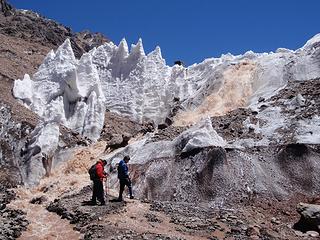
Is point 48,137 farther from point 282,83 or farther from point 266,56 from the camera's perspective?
point 266,56

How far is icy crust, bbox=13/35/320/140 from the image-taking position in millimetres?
32469

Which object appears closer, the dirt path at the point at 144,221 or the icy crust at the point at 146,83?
the dirt path at the point at 144,221

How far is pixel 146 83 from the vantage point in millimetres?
44875

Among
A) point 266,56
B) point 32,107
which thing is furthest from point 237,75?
point 32,107

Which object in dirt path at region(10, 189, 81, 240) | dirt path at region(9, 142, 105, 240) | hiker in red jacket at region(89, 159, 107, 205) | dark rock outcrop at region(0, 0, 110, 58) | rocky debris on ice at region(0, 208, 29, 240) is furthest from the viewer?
dark rock outcrop at region(0, 0, 110, 58)

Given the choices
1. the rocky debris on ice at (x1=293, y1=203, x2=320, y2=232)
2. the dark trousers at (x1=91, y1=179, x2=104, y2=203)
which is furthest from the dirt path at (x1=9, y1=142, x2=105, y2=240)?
the rocky debris on ice at (x1=293, y1=203, x2=320, y2=232)

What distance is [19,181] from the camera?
2725 cm

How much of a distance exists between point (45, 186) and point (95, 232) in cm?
970

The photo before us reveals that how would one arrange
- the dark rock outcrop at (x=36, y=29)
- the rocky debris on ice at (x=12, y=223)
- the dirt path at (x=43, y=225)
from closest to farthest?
the rocky debris on ice at (x=12, y=223)
the dirt path at (x=43, y=225)
the dark rock outcrop at (x=36, y=29)

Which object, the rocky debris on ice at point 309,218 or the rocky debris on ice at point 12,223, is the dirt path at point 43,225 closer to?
the rocky debris on ice at point 12,223

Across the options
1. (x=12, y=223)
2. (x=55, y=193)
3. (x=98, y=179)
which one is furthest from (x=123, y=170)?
(x=55, y=193)

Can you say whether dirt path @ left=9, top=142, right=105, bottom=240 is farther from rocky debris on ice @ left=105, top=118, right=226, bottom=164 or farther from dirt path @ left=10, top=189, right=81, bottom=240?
rocky debris on ice @ left=105, top=118, right=226, bottom=164

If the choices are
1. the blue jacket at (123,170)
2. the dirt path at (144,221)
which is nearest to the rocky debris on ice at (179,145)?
the blue jacket at (123,170)

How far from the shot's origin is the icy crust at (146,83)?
107 ft
